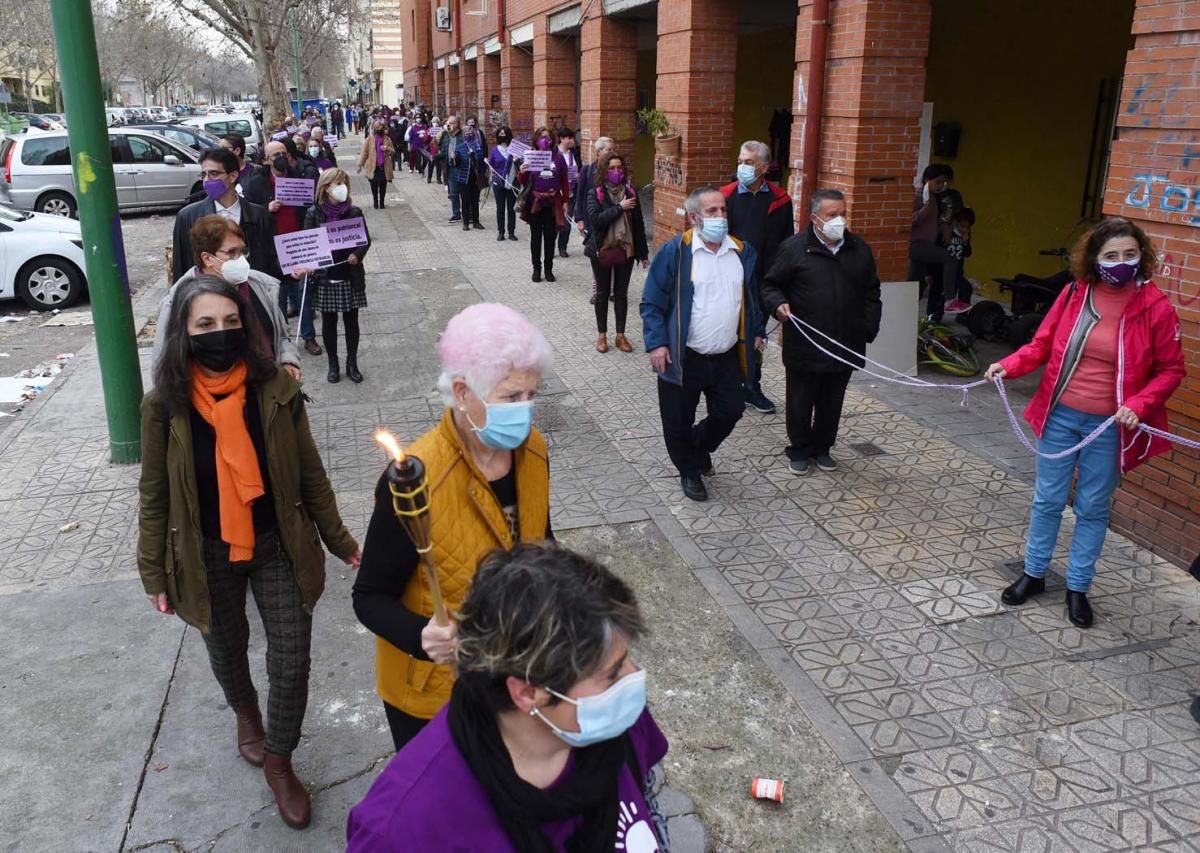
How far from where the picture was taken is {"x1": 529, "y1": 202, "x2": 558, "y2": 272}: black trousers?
12.8 m

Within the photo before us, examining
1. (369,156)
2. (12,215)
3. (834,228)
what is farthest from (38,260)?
(834,228)

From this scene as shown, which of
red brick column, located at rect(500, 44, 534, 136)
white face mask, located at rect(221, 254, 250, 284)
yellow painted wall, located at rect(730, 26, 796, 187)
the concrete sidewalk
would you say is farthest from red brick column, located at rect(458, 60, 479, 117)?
white face mask, located at rect(221, 254, 250, 284)

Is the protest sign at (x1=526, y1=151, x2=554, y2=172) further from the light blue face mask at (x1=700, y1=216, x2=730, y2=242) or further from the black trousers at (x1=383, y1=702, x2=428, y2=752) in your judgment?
the black trousers at (x1=383, y1=702, x2=428, y2=752)

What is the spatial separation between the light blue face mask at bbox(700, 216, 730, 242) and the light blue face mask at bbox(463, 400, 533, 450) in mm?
3548

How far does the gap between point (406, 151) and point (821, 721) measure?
32.8m

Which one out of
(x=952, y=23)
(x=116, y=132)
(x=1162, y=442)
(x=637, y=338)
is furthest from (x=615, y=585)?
(x=116, y=132)

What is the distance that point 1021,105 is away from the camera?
452 inches

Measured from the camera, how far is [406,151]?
34.0 metres

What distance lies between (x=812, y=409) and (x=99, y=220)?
16.4ft

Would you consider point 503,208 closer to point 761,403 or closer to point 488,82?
point 761,403

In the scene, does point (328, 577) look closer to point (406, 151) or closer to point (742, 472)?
point (742, 472)

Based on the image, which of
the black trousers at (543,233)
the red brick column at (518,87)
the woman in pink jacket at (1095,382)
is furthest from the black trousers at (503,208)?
the woman in pink jacket at (1095,382)

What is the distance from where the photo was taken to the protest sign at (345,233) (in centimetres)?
811

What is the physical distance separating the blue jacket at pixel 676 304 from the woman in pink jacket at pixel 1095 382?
1.67 meters
